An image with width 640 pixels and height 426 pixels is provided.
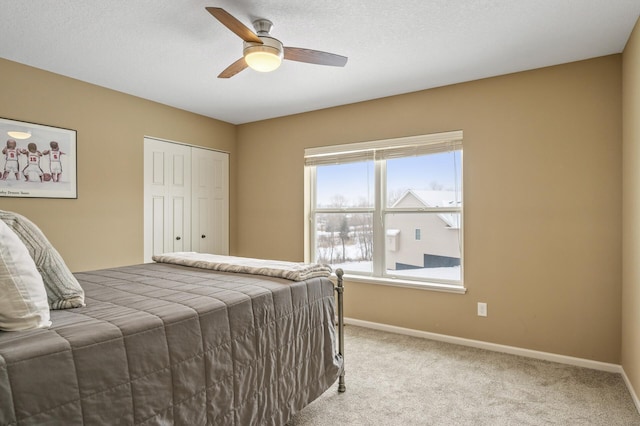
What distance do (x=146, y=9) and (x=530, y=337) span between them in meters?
3.79

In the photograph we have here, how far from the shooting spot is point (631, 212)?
246cm

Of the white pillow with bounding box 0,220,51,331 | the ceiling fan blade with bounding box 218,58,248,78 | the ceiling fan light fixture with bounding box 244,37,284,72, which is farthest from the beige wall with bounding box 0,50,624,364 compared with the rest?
the white pillow with bounding box 0,220,51,331

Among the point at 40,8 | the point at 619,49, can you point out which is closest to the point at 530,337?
the point at 619,49

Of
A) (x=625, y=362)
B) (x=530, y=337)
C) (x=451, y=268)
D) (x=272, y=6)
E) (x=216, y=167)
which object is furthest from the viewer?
(x=216, y=167)

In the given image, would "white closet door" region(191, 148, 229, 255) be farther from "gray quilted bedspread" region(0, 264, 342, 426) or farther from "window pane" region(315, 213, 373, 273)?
"gray quilted bedspread" region(0, 264, 342, 426)

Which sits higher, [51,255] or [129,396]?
[51,255]

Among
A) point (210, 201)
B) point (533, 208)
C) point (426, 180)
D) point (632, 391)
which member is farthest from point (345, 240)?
point (632, 391)

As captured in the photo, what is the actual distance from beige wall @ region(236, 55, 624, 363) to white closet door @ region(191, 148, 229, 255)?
210cm

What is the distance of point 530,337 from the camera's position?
306cm

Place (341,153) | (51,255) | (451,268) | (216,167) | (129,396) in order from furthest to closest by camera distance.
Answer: (216,167) < (341,153) < (451,268) < (51,255) < (129,396)

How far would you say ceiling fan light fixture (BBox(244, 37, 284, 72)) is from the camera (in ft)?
7.07

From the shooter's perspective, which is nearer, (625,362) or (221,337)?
(221,337)

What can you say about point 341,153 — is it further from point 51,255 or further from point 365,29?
point 51,255

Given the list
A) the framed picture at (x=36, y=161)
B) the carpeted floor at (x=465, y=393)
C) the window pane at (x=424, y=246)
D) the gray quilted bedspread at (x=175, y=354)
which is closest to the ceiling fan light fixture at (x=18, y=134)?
the framed picture at (x=36, y=161)
